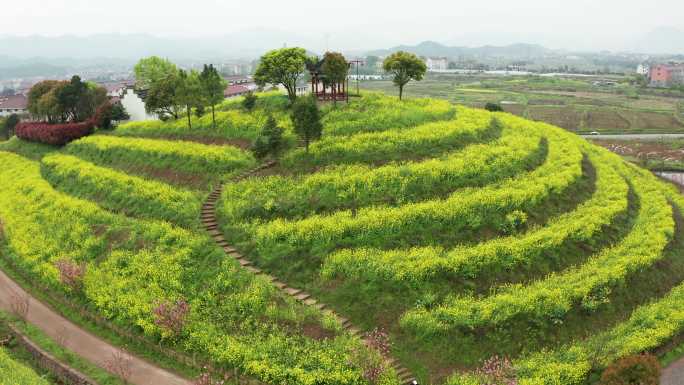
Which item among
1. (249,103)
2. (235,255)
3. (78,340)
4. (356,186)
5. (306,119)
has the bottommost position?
(78,340)

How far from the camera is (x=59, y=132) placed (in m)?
48.4

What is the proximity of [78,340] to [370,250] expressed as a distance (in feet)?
50.5

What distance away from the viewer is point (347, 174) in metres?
31.7

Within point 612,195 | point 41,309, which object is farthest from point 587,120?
point 41,309

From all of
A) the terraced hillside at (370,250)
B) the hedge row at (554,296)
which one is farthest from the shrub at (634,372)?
the hedge row at (554,296)

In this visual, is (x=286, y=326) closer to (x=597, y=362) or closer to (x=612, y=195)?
(x=597, y=362)

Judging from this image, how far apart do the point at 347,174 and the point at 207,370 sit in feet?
52.3

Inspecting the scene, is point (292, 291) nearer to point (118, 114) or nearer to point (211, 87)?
point (211, 87)

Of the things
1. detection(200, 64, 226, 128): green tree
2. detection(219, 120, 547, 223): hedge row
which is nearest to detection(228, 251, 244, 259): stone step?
detection(219, 120, 547, 223): hedge row

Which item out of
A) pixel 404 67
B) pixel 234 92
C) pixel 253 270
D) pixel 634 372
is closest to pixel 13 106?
pixel 234 92

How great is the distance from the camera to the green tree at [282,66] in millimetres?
42272

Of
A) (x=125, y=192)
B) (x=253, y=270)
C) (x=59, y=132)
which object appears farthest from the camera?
(x=59, y=132)

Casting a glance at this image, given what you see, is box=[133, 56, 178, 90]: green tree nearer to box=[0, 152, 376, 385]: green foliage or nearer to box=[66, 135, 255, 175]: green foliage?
box=[66, 135, 255, 175]: green foliage

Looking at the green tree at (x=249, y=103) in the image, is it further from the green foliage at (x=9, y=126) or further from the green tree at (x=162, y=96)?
the green foliage at (x=9, y=126)
